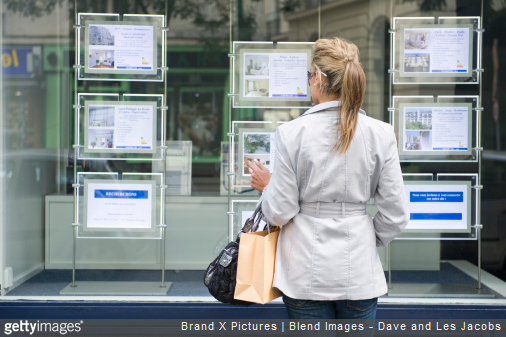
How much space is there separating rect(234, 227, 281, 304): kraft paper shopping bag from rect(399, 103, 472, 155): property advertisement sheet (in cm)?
282

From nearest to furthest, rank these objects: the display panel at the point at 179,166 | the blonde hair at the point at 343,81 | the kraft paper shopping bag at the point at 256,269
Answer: the blonde hair at the point at 343,81 → the kraft paper shopping bag at the point at 256,269 → the display panel at the point at 179,166

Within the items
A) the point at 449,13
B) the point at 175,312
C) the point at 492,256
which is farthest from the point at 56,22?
the point at 492,256

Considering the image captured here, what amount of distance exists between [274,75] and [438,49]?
135cm

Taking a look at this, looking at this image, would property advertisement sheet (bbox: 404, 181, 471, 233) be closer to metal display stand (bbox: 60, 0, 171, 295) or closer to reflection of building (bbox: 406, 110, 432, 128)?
reflection of building (bbox: 406, 110, 432, 128)

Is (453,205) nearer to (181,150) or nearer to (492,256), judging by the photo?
(492,256)

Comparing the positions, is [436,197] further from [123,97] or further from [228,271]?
[228,271]

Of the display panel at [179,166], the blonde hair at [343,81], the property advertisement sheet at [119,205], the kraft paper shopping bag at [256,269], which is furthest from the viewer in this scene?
the display panel at [179,166]

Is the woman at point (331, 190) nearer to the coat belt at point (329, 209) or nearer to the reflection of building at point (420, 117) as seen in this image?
the coat belt at point (329, 209)

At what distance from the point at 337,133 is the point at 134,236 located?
10.4 feet

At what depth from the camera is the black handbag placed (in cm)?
308

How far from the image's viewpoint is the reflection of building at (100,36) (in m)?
5.48

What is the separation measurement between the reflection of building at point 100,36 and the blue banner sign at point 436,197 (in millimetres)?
2786

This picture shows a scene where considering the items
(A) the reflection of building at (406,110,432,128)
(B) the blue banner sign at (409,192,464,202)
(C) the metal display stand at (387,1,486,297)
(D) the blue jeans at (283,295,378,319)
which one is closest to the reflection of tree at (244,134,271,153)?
(C) the metal display stand at (387,1,486,297)

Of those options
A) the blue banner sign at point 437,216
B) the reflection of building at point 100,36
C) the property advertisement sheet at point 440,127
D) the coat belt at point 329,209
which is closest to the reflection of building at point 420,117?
the property advertisement sheet at point 440,127
